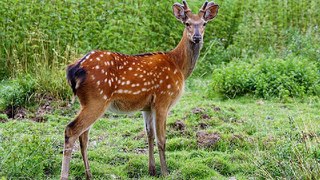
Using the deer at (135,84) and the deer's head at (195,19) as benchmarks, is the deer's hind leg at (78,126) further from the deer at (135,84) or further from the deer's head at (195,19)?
the deer's head at (195,19)

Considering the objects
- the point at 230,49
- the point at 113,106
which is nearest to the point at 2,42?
the point at 230,49

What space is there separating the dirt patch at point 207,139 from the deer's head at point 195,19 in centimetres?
143

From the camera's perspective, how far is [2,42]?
41.4 feet

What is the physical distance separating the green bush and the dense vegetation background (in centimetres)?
2

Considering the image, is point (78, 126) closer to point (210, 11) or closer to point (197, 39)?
point (197, 39)

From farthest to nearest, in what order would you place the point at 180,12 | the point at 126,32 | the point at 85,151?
the point at 126,32
the point at 180,12
the point at 85,151

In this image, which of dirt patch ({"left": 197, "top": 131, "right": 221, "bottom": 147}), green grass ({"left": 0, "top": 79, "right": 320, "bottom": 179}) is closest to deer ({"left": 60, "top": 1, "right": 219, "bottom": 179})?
green grass ({"left": 0, "top": 79, "right": 320, "bottom": 179})

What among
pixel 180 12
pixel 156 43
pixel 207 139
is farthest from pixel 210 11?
pixel 156 43

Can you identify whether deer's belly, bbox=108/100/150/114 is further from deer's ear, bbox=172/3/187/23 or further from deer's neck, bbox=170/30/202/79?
deer's ear, bbox=172/3/187/23

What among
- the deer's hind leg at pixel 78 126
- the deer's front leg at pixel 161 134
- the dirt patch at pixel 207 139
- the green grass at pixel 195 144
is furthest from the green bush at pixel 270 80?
the deer's hind leg at pixel 78 126

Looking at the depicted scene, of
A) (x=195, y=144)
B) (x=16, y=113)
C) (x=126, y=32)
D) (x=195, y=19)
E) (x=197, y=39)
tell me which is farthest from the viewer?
(x=126, y=32)

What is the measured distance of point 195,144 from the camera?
9008 millimetres

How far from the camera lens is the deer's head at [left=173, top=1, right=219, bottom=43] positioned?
8414mm

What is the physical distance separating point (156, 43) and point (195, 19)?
17.3 feet
